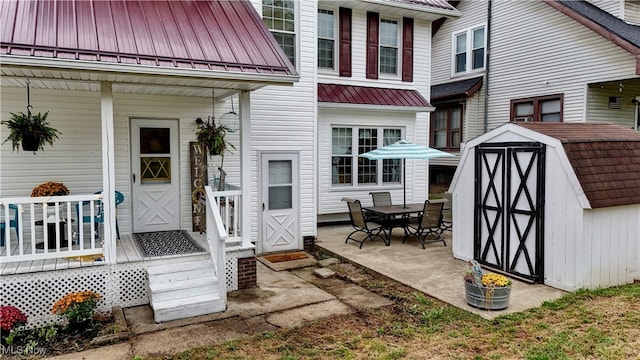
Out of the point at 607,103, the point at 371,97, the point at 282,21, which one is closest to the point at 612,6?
the point at 607,103

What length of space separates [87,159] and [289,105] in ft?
13.0

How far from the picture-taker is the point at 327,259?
8.45 metres

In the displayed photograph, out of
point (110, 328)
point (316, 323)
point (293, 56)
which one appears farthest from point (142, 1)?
point (316, 323)

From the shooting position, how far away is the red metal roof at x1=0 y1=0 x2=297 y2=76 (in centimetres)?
504

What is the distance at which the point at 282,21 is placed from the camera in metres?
9.02

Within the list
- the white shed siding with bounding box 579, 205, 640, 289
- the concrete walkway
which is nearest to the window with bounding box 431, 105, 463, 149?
the concrete walkway

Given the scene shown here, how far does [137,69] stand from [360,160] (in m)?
7.08

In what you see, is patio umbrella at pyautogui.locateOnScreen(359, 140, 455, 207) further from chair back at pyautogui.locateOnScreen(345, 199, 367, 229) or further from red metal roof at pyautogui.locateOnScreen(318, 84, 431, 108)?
red metal roof at pyautogui.locateOnScreen(318, 84, 431, 108)

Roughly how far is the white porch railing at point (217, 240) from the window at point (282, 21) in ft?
13.6

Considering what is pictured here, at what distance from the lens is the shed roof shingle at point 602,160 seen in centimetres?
611

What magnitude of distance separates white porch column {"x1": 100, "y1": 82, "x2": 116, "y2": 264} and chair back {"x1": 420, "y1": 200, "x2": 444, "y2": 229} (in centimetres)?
593

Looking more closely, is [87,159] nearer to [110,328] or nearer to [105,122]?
[105,122]

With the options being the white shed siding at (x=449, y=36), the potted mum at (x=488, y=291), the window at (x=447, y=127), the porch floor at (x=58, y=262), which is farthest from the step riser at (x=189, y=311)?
the white shed siding at (x=449, y=36)

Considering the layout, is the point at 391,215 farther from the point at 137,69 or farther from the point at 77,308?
the point at 77,308
